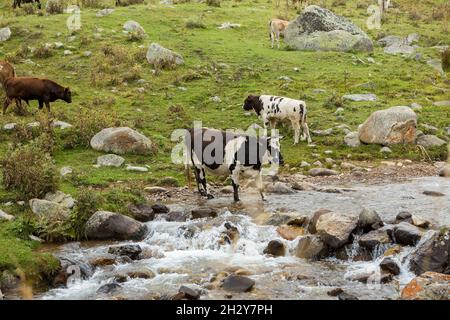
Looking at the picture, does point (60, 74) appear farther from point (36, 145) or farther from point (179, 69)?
point (36, 145)

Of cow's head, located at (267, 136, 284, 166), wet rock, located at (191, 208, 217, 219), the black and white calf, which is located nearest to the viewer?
wet rock, located at (191, 208, 217, 219)

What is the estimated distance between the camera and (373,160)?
59.7ft

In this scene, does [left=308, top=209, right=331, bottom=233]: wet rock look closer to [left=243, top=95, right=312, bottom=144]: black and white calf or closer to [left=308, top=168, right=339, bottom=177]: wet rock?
[left=308, top=168, right=339, bottom=177]: wet rock

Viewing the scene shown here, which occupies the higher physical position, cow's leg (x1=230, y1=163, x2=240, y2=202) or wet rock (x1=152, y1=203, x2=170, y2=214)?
cow's leg (x1=230, y1=163, x2=240, y2=202)

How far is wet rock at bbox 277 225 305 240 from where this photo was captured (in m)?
12.5

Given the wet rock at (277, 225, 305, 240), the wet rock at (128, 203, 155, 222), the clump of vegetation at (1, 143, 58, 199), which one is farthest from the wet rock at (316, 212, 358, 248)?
the clump of vegetation at (1, 143, 58, 199)

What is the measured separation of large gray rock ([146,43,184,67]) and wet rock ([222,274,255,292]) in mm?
16109

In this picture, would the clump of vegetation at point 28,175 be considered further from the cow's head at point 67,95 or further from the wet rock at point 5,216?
the cow's head at point 67,95

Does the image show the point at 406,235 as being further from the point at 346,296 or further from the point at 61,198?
the point at 61,198

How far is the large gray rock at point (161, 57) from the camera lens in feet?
83.2

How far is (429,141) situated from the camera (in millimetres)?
18891

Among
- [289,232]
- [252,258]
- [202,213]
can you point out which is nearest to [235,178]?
[202,213]

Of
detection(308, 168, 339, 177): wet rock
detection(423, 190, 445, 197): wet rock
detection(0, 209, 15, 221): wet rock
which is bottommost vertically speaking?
detection(308, 168, 339, 177): wet rock

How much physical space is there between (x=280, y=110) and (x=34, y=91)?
8110 millimetres
